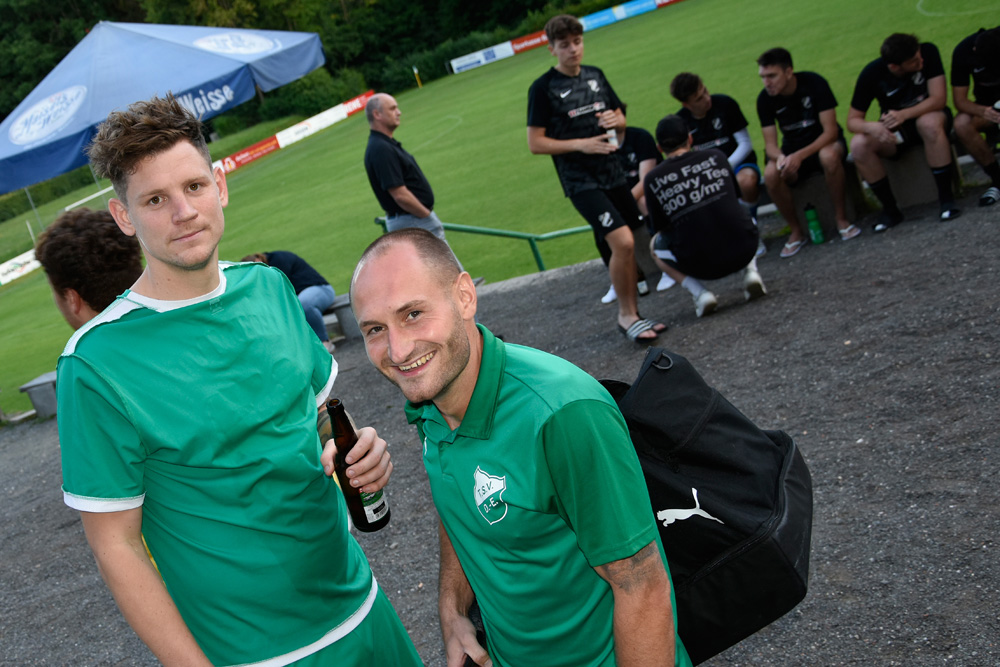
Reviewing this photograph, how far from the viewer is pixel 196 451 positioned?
86.7 inches

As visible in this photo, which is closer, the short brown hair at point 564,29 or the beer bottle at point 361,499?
the beer bottle at point 361,499

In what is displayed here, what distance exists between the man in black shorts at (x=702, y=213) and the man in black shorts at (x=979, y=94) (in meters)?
2.42

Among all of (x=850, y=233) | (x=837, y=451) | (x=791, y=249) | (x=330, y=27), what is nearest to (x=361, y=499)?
(x=837, y=451)

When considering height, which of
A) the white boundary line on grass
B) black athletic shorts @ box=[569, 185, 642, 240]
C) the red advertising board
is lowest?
the white boundary line on grass

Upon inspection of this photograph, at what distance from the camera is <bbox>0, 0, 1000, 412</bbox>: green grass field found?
46.9ft

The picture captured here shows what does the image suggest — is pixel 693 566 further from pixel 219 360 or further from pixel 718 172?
pixel 718 172

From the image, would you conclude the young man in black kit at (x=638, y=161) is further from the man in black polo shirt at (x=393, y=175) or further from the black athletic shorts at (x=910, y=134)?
the black athletic shorts at (x=910, y=134)

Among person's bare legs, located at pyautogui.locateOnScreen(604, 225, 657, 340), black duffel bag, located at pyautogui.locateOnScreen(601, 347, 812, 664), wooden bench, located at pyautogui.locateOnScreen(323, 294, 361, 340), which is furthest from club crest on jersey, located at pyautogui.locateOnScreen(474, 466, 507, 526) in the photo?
wooden bench, located at pyautogui.locateOnScreen(323, 294, 361, 340)

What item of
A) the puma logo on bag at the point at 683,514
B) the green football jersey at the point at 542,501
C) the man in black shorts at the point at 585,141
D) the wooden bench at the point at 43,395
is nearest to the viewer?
the green football jersey at the point at 542,501

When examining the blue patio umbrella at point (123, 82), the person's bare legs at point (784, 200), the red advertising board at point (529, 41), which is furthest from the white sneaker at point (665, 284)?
the red advertising board at point (529, 41)

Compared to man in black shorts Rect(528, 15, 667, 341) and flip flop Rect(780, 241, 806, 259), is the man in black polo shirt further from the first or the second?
flip flop Rect(780, 241, 806, 259)

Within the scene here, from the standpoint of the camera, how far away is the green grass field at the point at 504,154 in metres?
14.3

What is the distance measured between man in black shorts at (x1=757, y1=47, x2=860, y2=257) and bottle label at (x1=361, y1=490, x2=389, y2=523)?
20.6 feet

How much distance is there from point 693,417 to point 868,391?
348 cm
